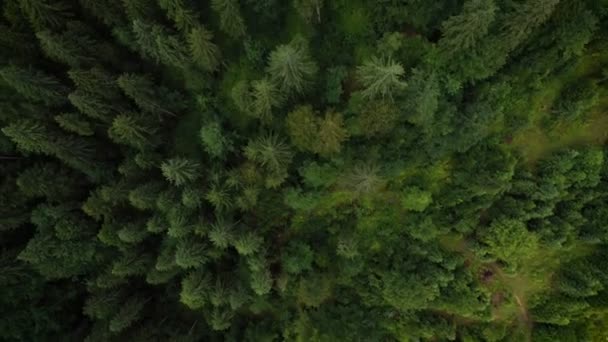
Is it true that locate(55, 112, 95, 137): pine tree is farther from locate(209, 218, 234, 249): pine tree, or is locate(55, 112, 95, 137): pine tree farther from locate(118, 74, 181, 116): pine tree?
locate(209, 218, 234, 249): pine tree

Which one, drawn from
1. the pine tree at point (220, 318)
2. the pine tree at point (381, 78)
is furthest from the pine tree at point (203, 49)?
the pine tree at point (220, 318)

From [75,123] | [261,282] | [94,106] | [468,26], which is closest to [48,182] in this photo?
[75,123]

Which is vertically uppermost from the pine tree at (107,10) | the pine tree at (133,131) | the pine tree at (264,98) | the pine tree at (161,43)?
the pine tree at (107,10)

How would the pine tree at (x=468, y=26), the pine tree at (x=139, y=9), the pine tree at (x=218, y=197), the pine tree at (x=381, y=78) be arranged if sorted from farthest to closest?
the pine tree at (x=218, y=197)
the pine tree at (x=139, y=9)
the pine tree at (x=381, y=78)
the pine tree at (x=468, y=26)

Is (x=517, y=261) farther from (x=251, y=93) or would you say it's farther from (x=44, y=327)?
(x=44, y=327)

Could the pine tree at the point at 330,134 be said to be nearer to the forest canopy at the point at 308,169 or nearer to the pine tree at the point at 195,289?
the forest canopy at the point at 308,169

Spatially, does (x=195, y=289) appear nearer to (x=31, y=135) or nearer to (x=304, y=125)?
(x=304, y=125)
